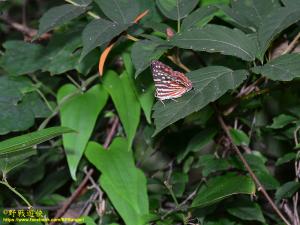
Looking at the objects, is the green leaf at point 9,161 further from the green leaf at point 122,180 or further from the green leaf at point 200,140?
the green leaf at point 200,140

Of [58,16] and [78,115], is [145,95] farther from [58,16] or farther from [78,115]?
[58,16]

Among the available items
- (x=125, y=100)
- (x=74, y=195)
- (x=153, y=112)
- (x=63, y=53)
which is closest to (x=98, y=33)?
(x=153, y=112)

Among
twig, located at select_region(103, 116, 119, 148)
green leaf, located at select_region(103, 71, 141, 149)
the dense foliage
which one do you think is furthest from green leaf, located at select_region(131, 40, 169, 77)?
twig, located at select_region(103, 116, 119, 148)

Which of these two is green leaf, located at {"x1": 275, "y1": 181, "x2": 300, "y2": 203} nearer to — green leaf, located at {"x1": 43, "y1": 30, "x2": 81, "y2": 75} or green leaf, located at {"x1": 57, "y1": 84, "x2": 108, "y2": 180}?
green leaf, located at {"x1": 57, "y1": 84, "x2": 108, "y2": 180}

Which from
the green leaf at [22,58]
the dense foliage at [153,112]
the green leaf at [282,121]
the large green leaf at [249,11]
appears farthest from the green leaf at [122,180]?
the large green leaf at [249,11]

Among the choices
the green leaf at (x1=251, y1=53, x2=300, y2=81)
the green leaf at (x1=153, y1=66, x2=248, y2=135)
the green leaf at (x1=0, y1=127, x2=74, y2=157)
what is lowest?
the green leaf at (x1=0, y1=127, x2=74, y2=157)

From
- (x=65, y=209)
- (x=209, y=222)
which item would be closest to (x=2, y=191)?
(x=65, y=209)

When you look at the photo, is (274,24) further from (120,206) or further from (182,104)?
(120,206)
